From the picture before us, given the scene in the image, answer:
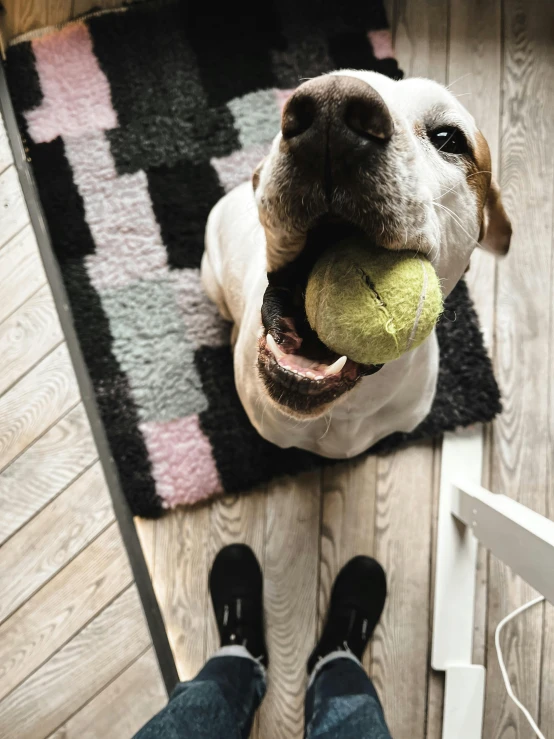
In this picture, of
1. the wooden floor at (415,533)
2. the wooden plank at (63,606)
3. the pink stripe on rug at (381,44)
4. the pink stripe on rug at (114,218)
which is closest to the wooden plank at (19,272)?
the pink stripe on rug at (114,218)

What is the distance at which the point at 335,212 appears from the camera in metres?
0.88

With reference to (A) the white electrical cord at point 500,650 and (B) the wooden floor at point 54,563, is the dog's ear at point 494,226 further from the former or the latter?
(B) the wooden floor at point 54,563

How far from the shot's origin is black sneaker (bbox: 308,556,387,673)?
1798mm

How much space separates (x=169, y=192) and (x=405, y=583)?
153 centimetres

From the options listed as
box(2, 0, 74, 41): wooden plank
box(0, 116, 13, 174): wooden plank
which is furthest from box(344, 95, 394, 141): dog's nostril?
box(2, 0, 74, 41): wooden plank

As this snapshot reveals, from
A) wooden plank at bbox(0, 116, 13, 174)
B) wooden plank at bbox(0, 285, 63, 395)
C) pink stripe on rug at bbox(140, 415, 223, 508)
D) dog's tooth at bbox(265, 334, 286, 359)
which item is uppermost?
wooden plank at bbox(0, 116, 13, 174)

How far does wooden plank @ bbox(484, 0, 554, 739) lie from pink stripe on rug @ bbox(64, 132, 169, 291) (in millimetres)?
1209

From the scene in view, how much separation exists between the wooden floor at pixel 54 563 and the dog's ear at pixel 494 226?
134 cm

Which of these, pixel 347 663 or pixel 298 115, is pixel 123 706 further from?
pixel 298 115

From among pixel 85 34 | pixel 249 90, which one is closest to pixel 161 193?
pixel 249 90

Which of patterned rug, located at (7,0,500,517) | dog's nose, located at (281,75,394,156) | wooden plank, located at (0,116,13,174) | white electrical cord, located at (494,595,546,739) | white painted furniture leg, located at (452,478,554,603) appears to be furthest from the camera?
wooden plank, located at (0,116,13,174)

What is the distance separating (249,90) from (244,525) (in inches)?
59.2

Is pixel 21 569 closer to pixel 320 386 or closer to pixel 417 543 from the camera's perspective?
pixel 417 543

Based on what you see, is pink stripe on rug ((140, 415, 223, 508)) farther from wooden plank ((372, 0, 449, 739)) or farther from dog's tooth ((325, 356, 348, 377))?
dog's tooth ((325, 356, 348, 377))
